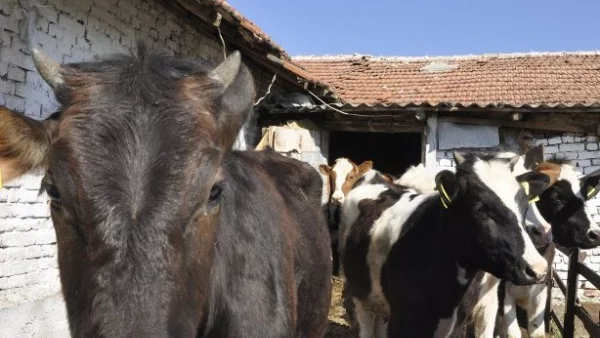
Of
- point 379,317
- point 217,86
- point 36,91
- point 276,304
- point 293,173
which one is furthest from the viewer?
point 379,317

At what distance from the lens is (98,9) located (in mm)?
6219

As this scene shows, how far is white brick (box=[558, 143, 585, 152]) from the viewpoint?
10.4 meters

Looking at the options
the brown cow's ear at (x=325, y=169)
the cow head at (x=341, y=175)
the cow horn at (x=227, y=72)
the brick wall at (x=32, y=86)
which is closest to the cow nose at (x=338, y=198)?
the cow head at (x=341, y=175)

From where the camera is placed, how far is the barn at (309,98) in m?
5.20

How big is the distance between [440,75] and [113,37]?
963 centimetres

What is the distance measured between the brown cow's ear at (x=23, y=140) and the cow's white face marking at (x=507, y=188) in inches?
130

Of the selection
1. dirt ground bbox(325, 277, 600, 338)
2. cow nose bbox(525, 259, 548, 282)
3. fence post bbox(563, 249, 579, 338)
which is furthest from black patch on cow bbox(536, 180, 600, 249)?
cow nose bbox(525, 259, 548, 282)

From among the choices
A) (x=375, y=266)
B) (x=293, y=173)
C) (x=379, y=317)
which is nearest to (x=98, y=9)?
(x=293, y=173)

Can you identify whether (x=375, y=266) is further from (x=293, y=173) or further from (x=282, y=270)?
(x=282, y=270)

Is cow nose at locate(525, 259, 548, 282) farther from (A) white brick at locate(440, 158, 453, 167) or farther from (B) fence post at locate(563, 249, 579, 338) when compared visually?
(A) white brick at locate(440, 158, 453, 167)

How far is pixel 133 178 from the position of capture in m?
1.80

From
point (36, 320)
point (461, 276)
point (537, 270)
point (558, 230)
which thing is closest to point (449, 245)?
point (461, 276)

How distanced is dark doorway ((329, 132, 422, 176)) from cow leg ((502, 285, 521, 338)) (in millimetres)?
9643

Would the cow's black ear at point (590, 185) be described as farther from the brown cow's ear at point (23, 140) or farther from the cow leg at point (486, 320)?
the brown cow's ear at point (23, 140)
